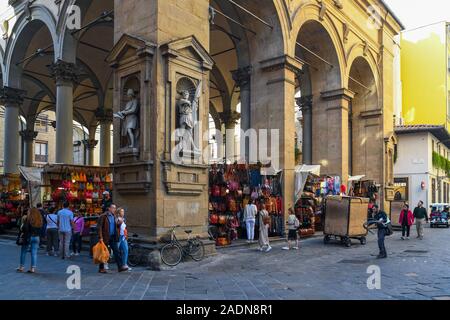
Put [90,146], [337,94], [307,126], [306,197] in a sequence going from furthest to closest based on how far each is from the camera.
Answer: [90,146], [307,126], [337,94], [306,197]

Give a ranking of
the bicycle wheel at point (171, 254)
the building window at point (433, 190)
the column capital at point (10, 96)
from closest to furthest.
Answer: the bicycle wheel at point (171, 254) < the column capital at point (10, 96) < the building window at point (433, 190)

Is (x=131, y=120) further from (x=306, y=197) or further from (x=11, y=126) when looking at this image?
(x=11, y=126)

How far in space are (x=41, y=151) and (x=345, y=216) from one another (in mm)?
32168

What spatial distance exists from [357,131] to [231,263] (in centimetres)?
1695

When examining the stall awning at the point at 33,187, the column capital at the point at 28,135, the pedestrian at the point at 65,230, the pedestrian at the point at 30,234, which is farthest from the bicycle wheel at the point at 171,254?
the column capital at the point at 28,135

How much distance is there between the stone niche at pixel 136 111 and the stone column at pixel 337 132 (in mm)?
11790

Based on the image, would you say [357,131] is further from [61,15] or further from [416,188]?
[61,15]

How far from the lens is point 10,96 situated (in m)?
18.4

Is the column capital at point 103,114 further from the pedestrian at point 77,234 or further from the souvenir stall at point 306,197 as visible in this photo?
the pedestrian at point 77,234

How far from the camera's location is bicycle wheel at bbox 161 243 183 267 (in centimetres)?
947

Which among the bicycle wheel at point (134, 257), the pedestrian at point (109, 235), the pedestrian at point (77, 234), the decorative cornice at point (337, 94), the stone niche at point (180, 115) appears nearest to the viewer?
the pedestrian at point (109, 235)

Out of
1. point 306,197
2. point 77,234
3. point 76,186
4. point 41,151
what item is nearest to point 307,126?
point 306,197

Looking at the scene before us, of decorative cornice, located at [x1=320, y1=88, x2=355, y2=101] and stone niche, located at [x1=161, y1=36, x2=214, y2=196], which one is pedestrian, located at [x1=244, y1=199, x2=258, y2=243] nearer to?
stone niche, located at [x1=161, y1=36, x2=214, y2=196]

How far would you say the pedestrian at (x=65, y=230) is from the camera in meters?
11.4
